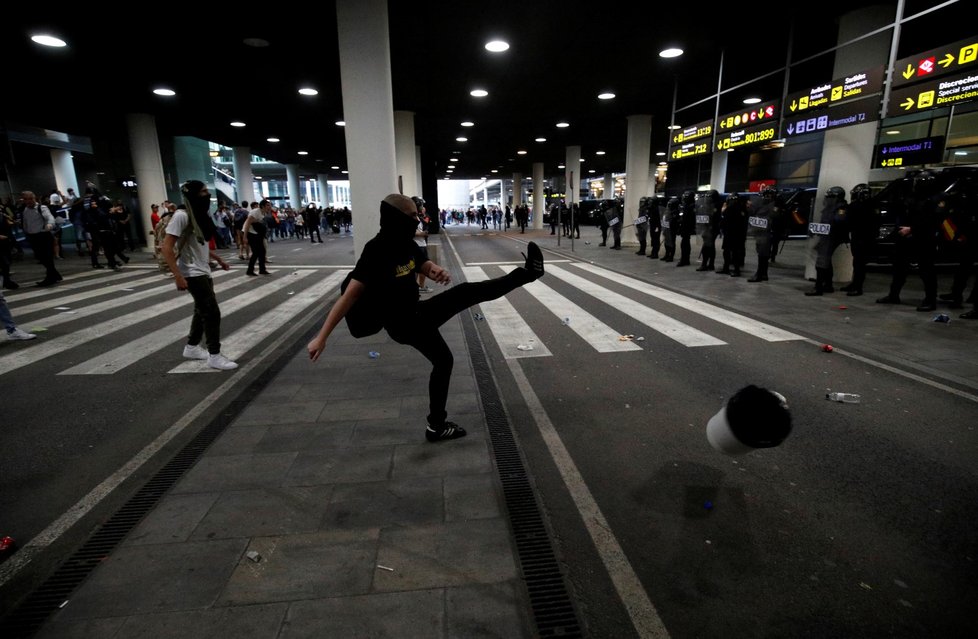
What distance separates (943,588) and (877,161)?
67.6ft

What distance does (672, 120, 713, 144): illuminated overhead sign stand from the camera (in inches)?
533

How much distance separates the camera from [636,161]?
20453 mm

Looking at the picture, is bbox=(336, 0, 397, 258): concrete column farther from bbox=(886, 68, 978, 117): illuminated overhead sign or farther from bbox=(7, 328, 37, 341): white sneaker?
bbox=(886, 68, 978, 117): illuminated overhead sign

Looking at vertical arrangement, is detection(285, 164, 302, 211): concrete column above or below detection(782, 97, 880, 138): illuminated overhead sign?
above

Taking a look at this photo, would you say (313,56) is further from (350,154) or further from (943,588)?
(943,588)

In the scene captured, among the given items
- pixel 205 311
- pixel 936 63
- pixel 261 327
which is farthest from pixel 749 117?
pixel 205 311

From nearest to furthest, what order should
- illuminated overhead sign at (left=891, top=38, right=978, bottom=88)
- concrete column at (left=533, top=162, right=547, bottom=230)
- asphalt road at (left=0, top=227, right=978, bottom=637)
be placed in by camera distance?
asphalt road at (left=0, top=227, right=978, bottom=637) → illuminated overhead sign at (left=891, top=38, right=978, bottom=88) → concrete column at (left=533, top=162, right=547, bottom=230)

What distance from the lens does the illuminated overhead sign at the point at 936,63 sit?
727cm

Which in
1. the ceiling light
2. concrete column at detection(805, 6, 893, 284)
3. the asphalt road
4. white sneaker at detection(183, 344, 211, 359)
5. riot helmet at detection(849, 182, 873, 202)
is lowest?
the asphalt road

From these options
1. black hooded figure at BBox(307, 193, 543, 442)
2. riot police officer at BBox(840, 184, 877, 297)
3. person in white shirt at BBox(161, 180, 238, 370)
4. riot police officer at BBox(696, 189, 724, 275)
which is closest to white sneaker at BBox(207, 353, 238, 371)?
person in white shirt at BBox(161, 180, 238, 370)

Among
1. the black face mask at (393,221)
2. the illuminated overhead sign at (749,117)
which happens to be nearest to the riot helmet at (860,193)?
the illuminated overhead sign at (749,117)

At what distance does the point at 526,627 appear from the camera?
7.02 feet

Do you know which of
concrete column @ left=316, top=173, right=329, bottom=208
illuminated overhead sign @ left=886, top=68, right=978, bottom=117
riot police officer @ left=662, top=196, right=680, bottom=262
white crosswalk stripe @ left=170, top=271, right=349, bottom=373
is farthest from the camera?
concrete column @ left=316, top=173, right=329, bottom=208

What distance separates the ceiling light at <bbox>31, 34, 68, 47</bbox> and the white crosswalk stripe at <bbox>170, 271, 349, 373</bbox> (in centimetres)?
715
